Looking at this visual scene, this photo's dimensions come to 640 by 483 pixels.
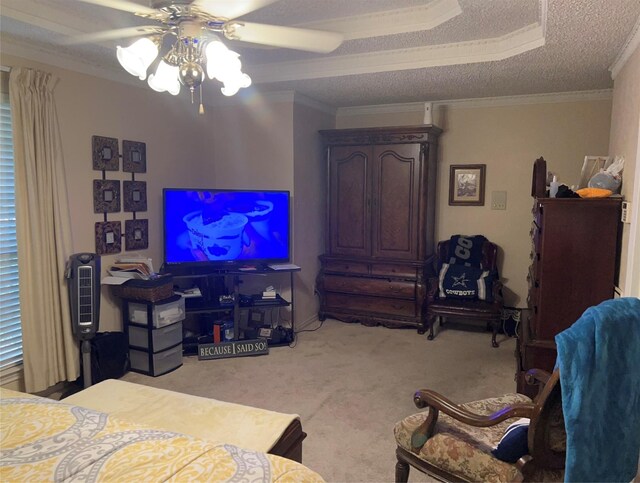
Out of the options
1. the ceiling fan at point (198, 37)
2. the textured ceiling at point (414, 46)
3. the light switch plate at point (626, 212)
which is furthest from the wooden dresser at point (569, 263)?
the ceiling fan at point (198, 37)

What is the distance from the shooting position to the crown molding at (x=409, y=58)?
3045mm

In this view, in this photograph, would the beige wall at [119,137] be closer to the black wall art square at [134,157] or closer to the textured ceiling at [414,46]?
the black wall art square at [134,157]

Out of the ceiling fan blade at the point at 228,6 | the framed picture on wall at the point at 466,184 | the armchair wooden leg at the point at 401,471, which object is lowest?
the armchair wooden leg at the point at 401,471

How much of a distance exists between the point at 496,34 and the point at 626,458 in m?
2.60

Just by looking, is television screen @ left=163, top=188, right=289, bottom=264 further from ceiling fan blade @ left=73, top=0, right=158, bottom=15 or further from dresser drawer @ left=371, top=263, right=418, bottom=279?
ceiling fan blade @ left=73, top=0, right=158, bottom=15

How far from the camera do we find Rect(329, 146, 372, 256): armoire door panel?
4.84m

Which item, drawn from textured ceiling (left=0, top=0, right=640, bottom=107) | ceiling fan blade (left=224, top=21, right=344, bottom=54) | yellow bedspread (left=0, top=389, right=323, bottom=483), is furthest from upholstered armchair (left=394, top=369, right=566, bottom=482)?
textured ceiling (left=0, top=0, right=640, bottom=107)

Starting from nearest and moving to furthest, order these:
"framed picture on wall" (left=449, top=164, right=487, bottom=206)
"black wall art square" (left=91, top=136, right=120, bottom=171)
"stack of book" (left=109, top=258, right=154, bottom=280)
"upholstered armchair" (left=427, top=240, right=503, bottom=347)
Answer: "black wall art square" (left=91, top=136, right=120, bottom=171)
"stack of book" (left=109, top=258, right=154, bottom=280)
"upholstered armchair" (left=427, top=240, right=503, bottom=347)
"framed picture on wall" (left=449, top=164, right=487, bottom=206)

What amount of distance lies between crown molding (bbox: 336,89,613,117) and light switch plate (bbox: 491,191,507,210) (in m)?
0.88

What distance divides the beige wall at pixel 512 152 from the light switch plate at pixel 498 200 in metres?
0.04

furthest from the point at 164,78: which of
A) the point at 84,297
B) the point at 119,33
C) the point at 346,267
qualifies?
the point at 346,267

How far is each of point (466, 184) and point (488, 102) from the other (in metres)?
0.84

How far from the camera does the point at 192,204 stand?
13.3ft

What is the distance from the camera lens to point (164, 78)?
2.13 metres
